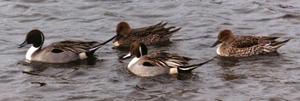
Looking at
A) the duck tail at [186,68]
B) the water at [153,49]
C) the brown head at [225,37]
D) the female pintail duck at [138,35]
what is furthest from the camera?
the female pintail duck at [138,35]

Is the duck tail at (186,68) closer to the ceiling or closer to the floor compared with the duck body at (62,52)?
closer to the floor

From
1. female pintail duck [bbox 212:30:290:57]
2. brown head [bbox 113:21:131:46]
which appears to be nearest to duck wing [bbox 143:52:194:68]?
female pintail duck [bbox 212:30:290:57]

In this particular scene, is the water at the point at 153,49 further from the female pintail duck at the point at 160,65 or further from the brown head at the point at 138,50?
the brown head at the point at 138,50

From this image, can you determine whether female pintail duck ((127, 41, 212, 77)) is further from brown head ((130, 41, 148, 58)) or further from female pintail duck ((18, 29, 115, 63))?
female pintail duck ((18, 29, 115, 63))

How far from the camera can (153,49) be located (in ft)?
37.1

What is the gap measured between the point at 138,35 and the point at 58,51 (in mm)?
2218

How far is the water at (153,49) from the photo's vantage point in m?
8.16

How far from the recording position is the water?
816 cm

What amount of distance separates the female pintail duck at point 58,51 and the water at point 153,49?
A: 18 centimetres

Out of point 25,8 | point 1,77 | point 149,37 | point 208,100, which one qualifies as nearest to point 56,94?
point 1,77

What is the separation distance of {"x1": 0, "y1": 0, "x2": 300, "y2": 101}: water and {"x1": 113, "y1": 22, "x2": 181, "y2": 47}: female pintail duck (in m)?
0.26

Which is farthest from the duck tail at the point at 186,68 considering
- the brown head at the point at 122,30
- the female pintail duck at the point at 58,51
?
the brown head at the point at 122,30

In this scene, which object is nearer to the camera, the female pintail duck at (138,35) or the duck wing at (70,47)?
the duck wing at (70,47)

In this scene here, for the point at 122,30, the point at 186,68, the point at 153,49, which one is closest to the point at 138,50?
the point at 186,68
